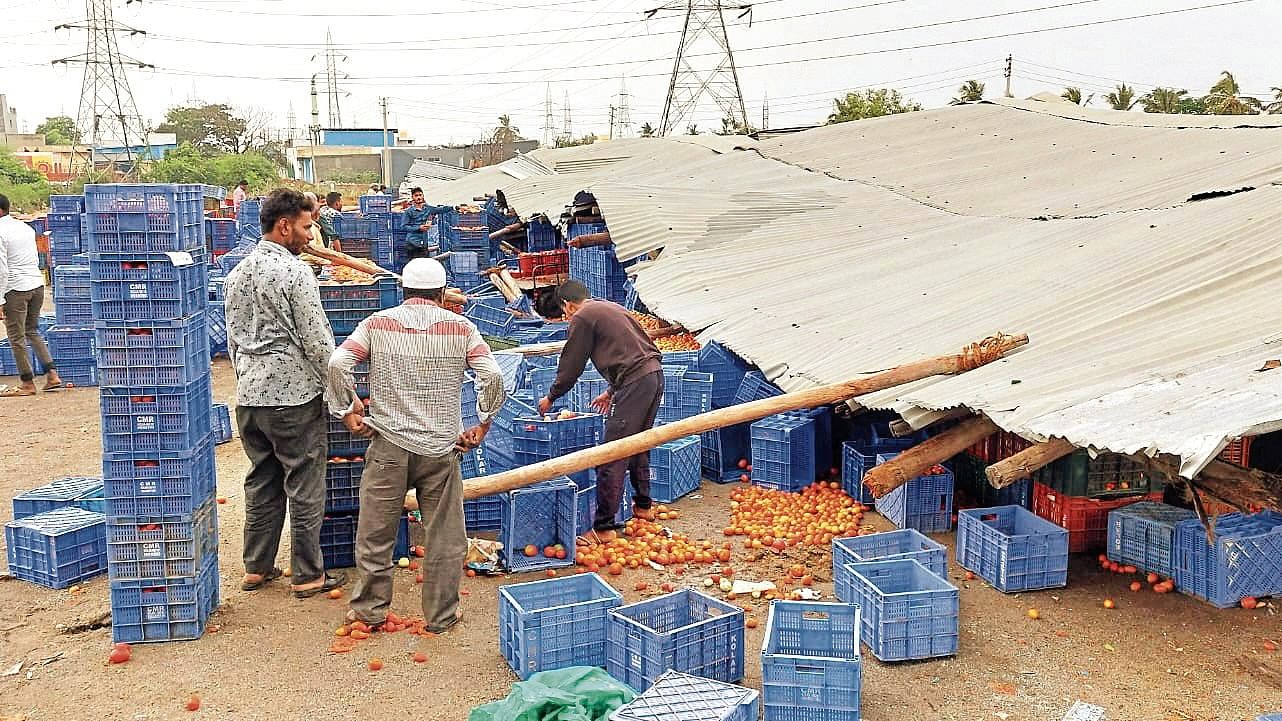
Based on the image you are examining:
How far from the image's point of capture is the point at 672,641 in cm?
484

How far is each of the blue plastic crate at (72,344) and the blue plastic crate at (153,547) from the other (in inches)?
310

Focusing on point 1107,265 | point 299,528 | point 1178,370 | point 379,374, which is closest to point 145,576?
point 299,528

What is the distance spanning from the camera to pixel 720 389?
989cm

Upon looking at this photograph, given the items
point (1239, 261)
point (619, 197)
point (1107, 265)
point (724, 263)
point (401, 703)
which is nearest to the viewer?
point (401, 703)

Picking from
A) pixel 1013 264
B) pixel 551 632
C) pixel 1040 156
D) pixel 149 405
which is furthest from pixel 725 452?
pixel 1040 156

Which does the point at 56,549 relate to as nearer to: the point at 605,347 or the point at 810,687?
the point at 605,347

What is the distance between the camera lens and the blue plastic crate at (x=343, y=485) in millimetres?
6375

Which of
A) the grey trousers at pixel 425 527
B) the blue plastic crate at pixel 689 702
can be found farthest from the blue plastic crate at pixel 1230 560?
the grey trousers at pixel 425 527

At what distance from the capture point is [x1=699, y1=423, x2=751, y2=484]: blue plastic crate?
29.1 ft

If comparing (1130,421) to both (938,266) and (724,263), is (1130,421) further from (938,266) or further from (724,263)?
(724,263)

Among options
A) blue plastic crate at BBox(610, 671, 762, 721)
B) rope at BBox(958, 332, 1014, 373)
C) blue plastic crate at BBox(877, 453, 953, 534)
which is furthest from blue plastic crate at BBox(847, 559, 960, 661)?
blue plastic crate at BBox(877, 453, 953, 534)

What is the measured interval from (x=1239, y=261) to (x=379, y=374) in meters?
5.54

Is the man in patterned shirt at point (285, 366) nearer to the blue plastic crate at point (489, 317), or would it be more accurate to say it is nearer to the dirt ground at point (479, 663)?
the dirt ground at point (479, 663)

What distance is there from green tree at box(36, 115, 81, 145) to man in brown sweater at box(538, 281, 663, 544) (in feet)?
268
